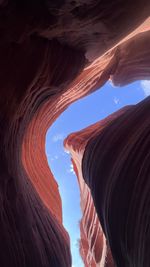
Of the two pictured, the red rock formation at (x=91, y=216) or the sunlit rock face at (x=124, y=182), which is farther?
the red rock formation at (x=91, y=216)

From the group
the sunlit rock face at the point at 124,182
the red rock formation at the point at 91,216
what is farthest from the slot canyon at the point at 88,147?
the red rock formation at the point at 91,216

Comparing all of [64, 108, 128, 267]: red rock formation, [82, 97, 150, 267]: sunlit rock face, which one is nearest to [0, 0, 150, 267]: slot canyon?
[82, 97, 150, 267]: sunlit rock face

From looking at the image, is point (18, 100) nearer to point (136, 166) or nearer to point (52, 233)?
point (136, 166)

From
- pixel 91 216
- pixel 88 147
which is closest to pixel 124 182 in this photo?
pixel 88 147

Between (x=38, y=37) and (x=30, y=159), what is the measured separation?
2.82ft

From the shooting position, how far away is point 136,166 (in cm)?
130

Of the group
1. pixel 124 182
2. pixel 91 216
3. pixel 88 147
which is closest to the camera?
pixel 124 182

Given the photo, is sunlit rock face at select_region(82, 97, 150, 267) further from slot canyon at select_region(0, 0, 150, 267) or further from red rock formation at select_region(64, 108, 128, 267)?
red rock formation at select_region(64, 108, 128, 267)

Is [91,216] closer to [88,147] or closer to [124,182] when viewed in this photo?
[88,147]

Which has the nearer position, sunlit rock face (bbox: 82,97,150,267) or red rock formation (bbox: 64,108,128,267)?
sunlit rock face (bbox: 82,97,150,267)

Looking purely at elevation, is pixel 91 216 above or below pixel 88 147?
below

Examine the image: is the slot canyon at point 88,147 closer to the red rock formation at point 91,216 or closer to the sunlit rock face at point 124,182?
the sunlit rock face at point 124,182

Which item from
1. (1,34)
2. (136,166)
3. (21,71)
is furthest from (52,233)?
(1,34)

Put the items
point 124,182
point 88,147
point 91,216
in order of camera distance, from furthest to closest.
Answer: point 91,216, point 88,147, point 124,182
